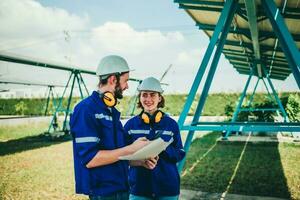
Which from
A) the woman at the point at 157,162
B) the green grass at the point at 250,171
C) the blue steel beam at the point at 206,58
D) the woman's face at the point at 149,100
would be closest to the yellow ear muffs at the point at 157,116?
the woman at the point at 157,162

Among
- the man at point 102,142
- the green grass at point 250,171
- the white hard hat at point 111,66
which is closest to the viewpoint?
the man at point 102,142

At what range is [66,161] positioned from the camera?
10.0m

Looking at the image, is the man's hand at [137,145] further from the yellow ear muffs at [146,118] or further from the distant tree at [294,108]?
the distant tree at [294,108]

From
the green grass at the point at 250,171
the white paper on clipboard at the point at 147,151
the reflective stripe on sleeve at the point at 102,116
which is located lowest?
the green grass at the point at 250,171

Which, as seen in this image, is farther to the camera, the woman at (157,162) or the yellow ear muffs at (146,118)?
the yellow ear muffs at (146,118)

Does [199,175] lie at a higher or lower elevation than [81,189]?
lower

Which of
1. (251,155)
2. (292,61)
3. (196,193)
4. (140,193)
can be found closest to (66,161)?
(196,193)

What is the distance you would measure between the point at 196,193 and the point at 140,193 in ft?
10.9

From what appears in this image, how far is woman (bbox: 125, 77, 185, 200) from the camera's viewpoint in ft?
10.4

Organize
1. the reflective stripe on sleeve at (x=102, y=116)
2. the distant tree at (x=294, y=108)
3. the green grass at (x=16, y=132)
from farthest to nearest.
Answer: the green grass at (x=16, y=132), the distant tree at (x=294, y=108), the reflective stripe on sleeve at (x=102, y=116)

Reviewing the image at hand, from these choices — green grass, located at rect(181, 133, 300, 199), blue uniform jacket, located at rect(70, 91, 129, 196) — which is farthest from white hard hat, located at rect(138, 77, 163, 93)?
green grass, located at rect(181, 133, 300, 199)

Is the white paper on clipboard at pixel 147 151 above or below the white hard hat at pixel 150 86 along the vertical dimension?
below

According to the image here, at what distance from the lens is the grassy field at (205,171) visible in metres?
6.53

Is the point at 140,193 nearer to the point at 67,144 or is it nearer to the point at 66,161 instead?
the point at 66,161
